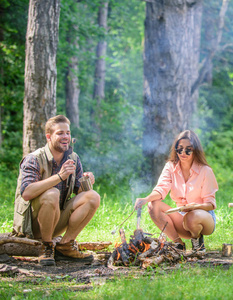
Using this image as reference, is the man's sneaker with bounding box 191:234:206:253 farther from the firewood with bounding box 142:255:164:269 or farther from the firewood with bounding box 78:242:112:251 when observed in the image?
the firewood with bounding box 78:242:112:251

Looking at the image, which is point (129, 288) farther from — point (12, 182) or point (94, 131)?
point (94, 131)

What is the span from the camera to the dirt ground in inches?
153

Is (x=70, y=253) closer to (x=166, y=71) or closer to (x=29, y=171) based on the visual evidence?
(x=29, y=171)

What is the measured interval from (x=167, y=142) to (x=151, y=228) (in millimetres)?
2669

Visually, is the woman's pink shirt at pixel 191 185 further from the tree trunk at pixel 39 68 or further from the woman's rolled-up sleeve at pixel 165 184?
the tree trunk at pixel 39 68

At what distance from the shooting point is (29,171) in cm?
445

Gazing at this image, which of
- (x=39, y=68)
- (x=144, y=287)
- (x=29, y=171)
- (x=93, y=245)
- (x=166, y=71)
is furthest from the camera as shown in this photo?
(x=166, y=71)

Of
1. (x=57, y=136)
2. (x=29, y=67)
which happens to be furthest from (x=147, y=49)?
(x=57, y=136)

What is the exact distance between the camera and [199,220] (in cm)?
447

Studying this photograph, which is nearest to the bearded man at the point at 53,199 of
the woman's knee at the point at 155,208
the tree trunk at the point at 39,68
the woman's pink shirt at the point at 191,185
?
the woman's knee at the point at 155,208

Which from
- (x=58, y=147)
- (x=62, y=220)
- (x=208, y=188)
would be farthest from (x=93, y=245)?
(x=208, y=188)

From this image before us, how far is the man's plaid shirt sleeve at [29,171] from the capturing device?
14.4ft

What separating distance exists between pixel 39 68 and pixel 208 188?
3.41m

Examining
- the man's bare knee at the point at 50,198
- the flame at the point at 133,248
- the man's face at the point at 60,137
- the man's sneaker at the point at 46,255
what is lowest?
the man's sneaker at the point at 46,255
